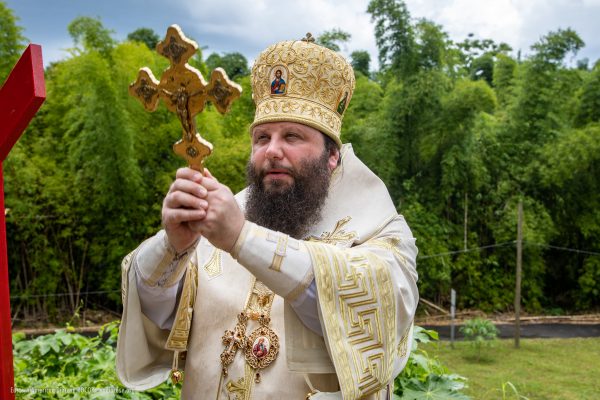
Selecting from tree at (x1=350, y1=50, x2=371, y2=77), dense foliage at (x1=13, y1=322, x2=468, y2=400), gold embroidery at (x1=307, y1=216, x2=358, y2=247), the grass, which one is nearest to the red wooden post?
gold embroidery at (x1=307, y1=216, x2=358, y2=247)

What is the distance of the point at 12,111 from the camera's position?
1513 mm

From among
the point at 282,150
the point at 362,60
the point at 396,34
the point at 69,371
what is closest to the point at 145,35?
the point at 362,60

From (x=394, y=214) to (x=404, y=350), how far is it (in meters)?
0.42

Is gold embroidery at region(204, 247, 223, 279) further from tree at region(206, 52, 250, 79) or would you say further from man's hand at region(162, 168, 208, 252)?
tree at region(206, 52, 250, 79)

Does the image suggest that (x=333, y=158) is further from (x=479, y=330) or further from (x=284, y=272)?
(x=479, y=330)

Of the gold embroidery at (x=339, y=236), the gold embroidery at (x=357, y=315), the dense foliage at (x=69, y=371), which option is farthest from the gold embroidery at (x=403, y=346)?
the dense foliage at (x=69, y=371)

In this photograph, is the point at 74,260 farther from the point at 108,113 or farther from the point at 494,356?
the point at 494,356

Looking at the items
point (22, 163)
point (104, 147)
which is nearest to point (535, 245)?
point (104, 147)

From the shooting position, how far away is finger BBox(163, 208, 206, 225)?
1349 millimetres

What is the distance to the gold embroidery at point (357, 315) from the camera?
153 centimetres

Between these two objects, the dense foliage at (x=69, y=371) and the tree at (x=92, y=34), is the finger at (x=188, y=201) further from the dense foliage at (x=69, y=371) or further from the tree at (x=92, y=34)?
the tree at (x=92, y=34)

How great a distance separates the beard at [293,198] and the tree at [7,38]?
20.7ft

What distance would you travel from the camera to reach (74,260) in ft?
34.5

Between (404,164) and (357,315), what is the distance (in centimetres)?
976
